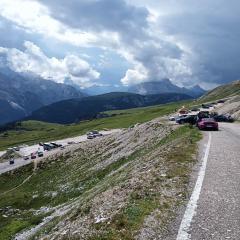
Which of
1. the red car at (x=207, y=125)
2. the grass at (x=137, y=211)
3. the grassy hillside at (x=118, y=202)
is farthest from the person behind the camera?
the red car at (x=207, y=125)

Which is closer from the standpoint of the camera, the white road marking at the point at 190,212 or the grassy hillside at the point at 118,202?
the white road marking at the point at 190,212

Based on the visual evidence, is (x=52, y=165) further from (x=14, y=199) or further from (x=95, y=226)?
(x=95, y=226)

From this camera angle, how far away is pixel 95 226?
58.7ft

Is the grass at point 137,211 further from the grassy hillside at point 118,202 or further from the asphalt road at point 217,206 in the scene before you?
the asphalt road at point 217,206

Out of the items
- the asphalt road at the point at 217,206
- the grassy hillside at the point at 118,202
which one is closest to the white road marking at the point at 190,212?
the asphalt road at the point at 217,206

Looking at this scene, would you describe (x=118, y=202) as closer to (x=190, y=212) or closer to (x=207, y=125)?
(x=190, y=212)

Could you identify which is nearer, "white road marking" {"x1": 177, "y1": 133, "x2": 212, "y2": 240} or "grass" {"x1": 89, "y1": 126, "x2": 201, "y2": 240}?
"white road marking" {"x1": 177, "y1": 133, "x2": 212, "y2": 240}

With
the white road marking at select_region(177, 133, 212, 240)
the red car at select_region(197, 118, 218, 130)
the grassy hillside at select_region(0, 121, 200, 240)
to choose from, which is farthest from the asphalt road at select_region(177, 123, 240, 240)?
the red car at select_region(197, 118, 218, 130)

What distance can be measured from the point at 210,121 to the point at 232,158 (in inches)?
1535

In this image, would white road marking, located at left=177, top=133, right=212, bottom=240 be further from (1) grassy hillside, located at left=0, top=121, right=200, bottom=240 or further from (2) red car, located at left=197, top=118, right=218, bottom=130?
(2) red car, located at left=197, top=118, right=218, bottom=130

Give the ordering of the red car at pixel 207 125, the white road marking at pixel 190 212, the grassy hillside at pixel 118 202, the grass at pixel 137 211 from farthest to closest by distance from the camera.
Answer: the red car at pixel 207 125 → the grassy hillside at pixel 118 202 → the grass at pixel 137 211 → the white road marking at pixel 190 212

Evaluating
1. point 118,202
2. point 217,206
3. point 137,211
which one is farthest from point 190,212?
point 118,202

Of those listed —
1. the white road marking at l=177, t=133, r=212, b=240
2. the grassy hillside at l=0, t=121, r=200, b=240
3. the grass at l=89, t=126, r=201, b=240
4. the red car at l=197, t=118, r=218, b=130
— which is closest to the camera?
the white road marking at l=177, t=133, r=212, b=240

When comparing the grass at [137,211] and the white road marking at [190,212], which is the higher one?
the grass at [137,211]
